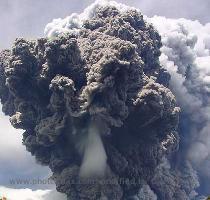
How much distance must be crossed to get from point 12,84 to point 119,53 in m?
19.4

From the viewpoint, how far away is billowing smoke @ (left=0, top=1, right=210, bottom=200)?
3337 inches

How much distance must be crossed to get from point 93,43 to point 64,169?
2411 cm

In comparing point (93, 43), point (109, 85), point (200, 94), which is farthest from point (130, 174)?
point (200, 94)

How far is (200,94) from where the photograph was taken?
124438 mm

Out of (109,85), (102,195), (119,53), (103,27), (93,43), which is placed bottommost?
(102,195)

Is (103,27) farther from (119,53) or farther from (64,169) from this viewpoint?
Answer: (64,169)

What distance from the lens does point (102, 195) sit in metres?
87.4

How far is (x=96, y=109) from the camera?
8319 cm

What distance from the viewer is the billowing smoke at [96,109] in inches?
3337

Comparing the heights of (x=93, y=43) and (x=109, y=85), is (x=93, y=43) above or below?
above

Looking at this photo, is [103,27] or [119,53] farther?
[103,27]

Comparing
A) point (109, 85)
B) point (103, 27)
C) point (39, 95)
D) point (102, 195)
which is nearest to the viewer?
point (109, 85)

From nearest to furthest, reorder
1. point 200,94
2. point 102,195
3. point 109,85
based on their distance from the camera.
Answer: point 109,85 < point 102,195 < point 200,94

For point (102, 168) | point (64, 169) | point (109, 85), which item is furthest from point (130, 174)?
point (109, 85)
